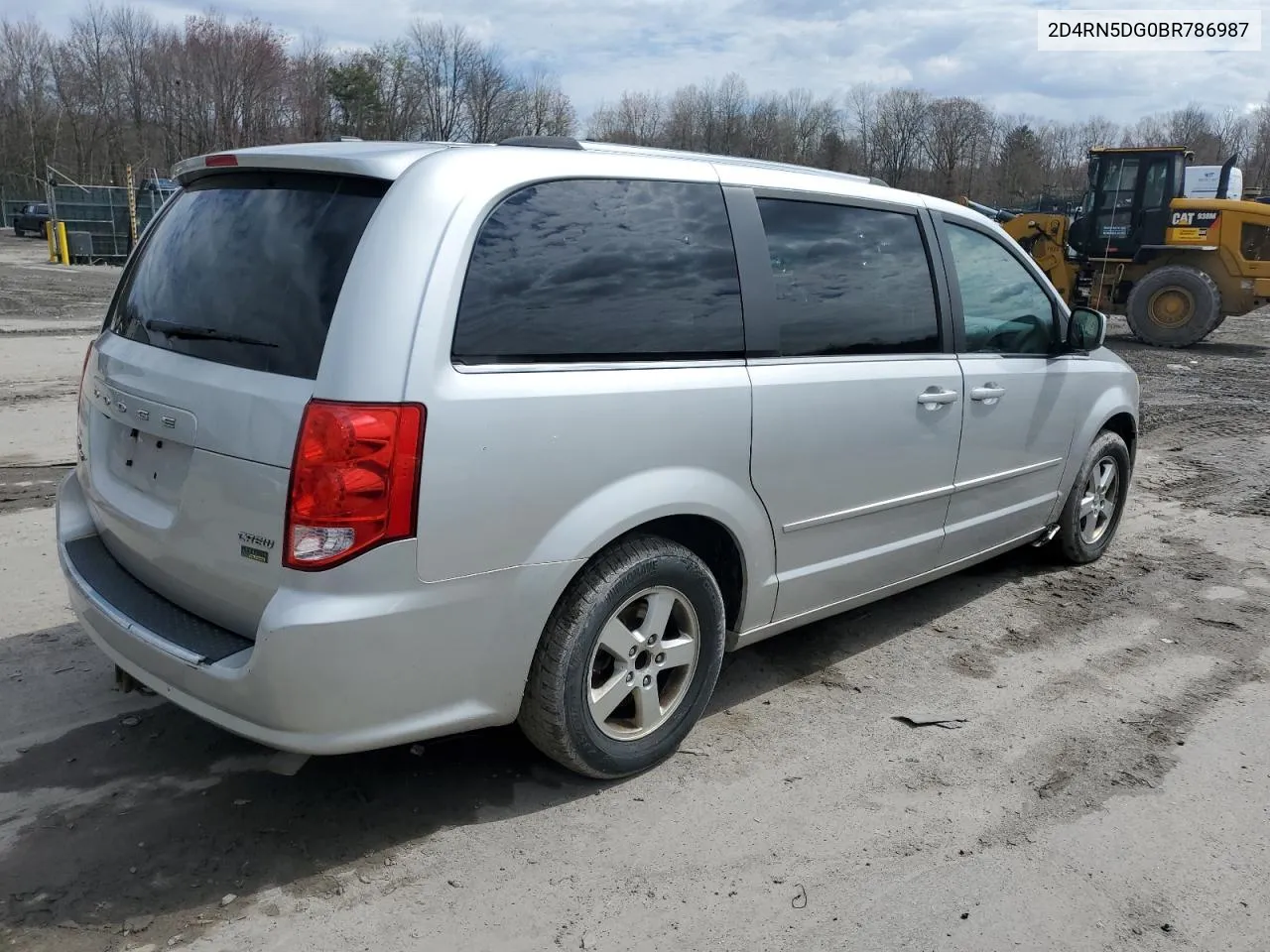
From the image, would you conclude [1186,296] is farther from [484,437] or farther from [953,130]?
[953,130]

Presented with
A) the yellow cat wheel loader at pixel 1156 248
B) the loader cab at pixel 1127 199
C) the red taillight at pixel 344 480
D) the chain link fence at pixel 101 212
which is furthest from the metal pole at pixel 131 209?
the red taillight at pixel 344 480

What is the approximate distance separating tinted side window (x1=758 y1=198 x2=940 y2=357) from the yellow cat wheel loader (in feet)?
40.1

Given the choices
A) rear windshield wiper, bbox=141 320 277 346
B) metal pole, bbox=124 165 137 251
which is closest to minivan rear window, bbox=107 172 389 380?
rear windshield wiper, bbox=141 320 277 346

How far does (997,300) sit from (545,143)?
2365 millimetres

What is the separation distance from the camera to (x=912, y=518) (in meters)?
4.05

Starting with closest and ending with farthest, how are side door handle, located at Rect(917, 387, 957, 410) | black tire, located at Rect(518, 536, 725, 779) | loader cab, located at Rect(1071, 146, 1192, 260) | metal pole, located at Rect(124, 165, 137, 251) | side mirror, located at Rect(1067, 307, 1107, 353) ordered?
black tire, located at Rect(518, 536, 725, 779)
side door handle, located at Rect(917, 387, 957, 410)
side mirror, located at Rect(1067, 307, 1107, 353)
loader cab, located at Rect(1071, 146, 1192, 260)
metal pole, located at Rect(124, 165, 137, 251)

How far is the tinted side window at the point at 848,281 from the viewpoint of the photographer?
3506 millimetres

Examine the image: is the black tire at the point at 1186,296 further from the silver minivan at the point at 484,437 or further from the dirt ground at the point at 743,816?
the silver minivan at the point at 484,437

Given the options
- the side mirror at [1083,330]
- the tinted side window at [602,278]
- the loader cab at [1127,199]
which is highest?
the loader cab at [1127,199]

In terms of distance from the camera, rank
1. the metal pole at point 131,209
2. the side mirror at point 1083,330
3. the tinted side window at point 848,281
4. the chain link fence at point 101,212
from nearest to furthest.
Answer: the tinted side window at point 848,281
the side mirror at point 1083,330
the metal pole at point 131,209
the chain link fence at point 101,212

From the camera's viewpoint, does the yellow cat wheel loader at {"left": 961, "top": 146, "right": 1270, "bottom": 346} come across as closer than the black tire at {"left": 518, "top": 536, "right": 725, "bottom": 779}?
No

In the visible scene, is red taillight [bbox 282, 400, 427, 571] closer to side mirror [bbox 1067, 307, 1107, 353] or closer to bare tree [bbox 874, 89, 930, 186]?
side mirror [bbox 1067, 307, 1107, 353]

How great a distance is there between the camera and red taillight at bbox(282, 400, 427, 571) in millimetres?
2447

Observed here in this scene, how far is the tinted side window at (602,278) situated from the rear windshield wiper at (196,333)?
1.87 feet
